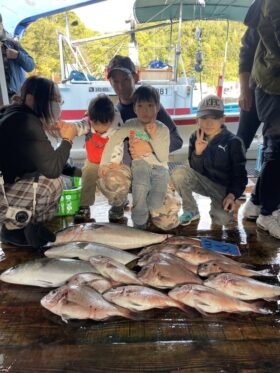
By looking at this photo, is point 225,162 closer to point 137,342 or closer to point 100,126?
point 100,126

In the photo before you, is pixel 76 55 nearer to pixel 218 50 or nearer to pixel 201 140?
pixel 201 140

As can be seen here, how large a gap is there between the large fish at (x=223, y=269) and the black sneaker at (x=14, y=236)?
1328 millimetres

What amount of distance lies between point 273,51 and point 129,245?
5.86ft

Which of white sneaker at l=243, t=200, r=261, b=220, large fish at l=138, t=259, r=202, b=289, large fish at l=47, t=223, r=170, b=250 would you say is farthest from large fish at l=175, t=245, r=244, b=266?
white sneaker at l=243, t=200, r=261, b=220

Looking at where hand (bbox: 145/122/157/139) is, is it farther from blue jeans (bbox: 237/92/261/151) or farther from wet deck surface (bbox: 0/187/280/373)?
wet deck surface (bbox: 0/187/280/373)

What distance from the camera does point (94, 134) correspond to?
2.88 meters

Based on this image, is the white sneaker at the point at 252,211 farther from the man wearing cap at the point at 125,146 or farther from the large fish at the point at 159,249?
the large fish at the point at 159,249

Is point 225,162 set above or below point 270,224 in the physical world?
above

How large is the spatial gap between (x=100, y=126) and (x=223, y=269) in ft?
5.21

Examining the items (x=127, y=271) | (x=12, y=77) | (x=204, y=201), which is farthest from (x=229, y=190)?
(x=12, y=77)

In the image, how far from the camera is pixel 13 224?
93.3 inches

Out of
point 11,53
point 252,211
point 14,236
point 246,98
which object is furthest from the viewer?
point 11,53

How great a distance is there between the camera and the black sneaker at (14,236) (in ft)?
7.82

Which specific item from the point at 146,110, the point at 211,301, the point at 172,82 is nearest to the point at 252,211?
the point at 146,110
